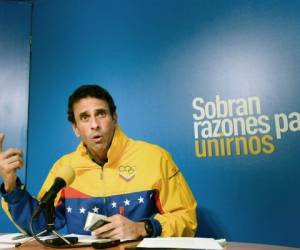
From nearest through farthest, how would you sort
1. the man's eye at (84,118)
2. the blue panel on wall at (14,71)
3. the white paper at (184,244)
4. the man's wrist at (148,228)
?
1. the white paper at (184,244)
2. the man's wrist at (148,228)
3. the man's eye at (84,118)
4. the blue panel on wall at (14,71)

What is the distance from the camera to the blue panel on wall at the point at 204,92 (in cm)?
188

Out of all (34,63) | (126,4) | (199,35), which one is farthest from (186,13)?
(34,63)

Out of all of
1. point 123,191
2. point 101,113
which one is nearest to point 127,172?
point 123,191

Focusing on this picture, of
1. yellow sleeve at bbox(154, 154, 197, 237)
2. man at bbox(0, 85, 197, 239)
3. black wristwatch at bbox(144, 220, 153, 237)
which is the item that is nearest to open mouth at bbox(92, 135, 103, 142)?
man at bbox(0, 85, 197, 239)

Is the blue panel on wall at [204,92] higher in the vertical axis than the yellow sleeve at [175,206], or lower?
higher

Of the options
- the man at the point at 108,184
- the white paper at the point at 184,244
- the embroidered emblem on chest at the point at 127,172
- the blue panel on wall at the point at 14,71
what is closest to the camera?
the white paper at the point at 184,244

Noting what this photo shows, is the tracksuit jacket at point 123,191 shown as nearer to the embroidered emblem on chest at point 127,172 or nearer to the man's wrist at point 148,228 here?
the embroidered emblem on chest at point 127,172

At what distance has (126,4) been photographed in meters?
2.41

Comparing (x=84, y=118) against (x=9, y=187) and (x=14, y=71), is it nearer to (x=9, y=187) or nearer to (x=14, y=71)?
(x=9, y=187)

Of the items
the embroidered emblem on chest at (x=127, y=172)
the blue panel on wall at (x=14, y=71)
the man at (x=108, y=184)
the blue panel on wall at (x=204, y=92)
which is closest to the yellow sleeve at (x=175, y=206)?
the man at (x=108, y=184)

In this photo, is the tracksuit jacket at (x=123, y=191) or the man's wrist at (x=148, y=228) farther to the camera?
the tracksuit jacket at (x=123, y=191)

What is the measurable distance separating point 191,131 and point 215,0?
83cm

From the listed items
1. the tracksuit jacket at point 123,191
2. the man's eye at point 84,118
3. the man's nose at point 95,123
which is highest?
the man's eye at point 84,118

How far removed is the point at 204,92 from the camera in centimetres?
208
